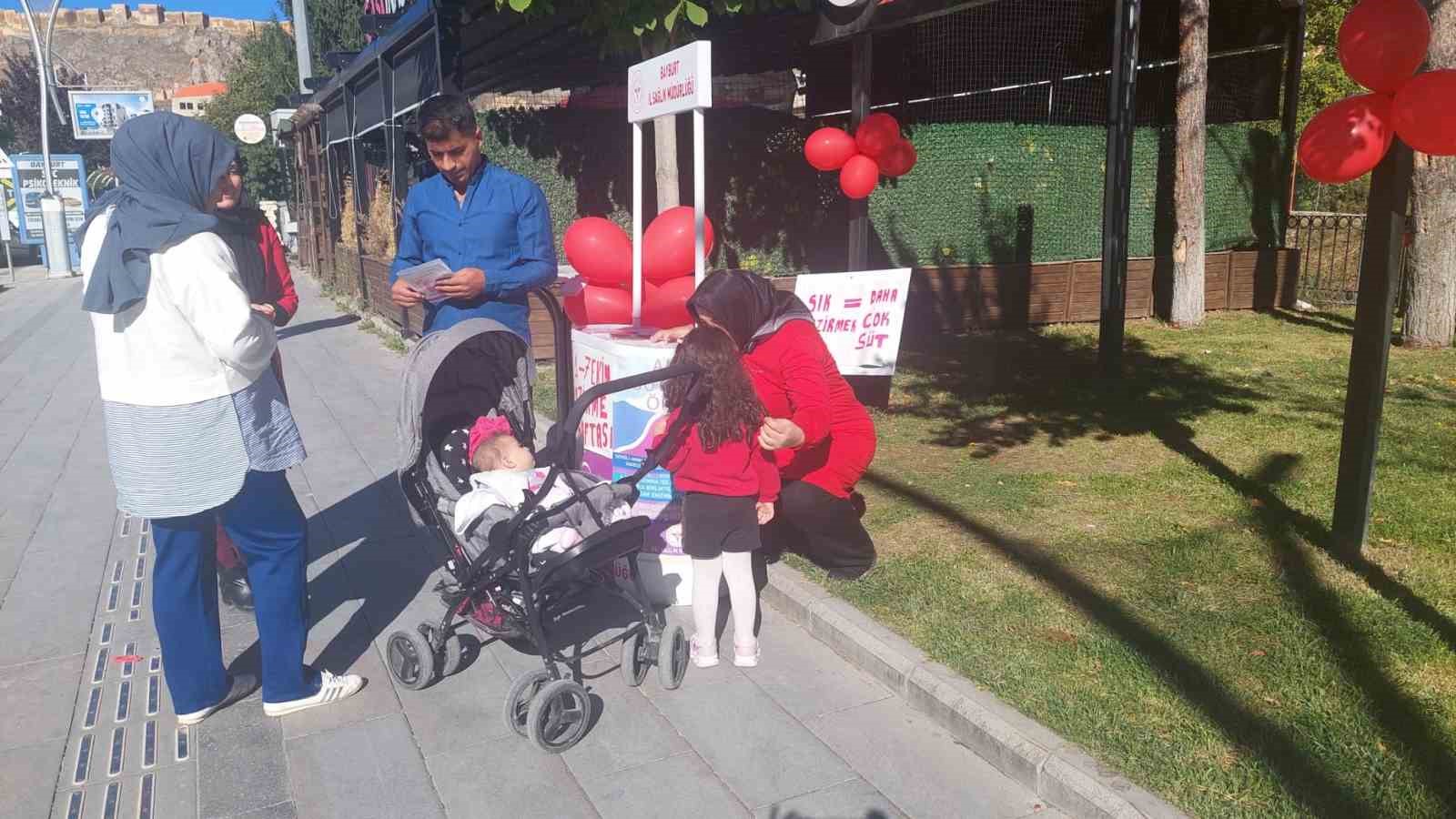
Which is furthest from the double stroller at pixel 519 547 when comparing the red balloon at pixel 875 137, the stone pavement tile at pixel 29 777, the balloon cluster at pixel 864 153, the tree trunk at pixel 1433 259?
the tree trunk at pixel 1433 259

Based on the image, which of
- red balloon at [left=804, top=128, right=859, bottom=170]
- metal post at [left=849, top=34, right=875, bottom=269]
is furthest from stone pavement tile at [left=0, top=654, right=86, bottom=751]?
red balloon at [left=804, top=128, right=859, bottom=170]

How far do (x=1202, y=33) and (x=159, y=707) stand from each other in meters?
11.9

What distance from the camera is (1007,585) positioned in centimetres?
473

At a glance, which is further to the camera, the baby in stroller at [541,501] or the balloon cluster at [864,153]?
the balloon cluster at [864,153]

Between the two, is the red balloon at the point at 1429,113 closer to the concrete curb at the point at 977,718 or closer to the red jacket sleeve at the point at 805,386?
the red jacket sleeve at the point at 805,386

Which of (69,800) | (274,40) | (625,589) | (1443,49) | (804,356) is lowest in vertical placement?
(69,800)

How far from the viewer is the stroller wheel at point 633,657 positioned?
13.4 feet

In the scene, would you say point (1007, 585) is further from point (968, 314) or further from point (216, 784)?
point (968, 314)

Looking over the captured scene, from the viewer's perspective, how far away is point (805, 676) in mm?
4168

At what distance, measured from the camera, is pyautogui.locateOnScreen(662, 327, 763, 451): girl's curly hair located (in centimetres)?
388

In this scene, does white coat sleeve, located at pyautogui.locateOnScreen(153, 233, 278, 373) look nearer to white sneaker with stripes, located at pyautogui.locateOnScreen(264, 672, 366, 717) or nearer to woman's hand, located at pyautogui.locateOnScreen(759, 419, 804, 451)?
white sneaker with stripes, located at pyautogui.locateOnScreen(264, 672, 366, 717)

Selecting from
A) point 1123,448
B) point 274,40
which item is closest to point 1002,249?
point 1123,448

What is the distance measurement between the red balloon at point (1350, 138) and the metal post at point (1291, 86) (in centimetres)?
1091

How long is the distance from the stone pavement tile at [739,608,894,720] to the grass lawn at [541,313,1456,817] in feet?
0.92
